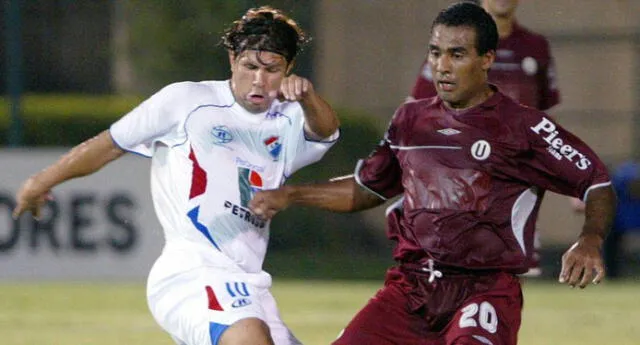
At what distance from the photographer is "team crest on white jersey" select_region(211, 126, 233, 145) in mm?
6344

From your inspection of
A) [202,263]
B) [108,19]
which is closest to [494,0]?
[202,263]

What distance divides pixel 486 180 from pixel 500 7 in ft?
7.12

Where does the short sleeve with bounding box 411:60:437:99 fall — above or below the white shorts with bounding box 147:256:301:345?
above

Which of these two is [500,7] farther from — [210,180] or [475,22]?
[210,180]

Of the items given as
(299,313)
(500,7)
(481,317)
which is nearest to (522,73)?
(500,7)

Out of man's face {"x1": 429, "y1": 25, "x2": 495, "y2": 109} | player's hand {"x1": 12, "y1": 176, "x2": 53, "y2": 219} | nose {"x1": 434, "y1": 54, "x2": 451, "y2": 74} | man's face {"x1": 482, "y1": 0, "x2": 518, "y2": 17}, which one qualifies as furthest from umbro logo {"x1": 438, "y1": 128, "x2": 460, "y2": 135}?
man's face {"x1": 482, "y1": 0, "x2": 518, "y2": 17}

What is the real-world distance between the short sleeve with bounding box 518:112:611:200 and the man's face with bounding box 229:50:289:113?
0.96 meters

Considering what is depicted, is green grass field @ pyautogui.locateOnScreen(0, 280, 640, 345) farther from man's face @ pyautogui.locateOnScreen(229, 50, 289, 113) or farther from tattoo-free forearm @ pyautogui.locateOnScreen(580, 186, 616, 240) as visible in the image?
tattoo-free forearm @ pyautogui.locateOnScreen(580, 186, 616, 240)

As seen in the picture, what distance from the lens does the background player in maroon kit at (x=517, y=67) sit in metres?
8.14

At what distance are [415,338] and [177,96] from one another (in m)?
1.33

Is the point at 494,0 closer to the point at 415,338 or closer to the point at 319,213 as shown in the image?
the point at 415,338

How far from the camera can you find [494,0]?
8.03 metres

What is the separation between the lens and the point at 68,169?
634 centimetres

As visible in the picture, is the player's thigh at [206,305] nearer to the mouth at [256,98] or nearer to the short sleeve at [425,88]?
the mouth at [256,98]
